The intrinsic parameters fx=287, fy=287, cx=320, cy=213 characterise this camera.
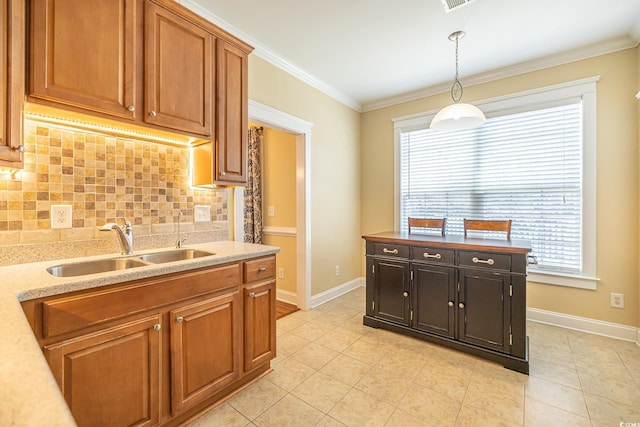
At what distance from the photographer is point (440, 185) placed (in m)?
3.64

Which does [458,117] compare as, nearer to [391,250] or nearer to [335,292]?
[391,250]

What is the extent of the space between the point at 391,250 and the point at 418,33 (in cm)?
193

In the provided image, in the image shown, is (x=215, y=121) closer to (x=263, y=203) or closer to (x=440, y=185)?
(x=263, y=203)

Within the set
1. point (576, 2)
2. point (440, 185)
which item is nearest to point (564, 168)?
point (440, 185)

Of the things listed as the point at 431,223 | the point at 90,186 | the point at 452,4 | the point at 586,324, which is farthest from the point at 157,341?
the point at 586,324

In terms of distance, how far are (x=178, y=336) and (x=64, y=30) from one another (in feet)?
5.22

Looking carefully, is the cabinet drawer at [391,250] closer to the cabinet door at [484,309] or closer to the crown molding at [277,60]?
the cabinet door at [484,309]

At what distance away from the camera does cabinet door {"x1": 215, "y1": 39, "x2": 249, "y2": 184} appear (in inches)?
79.7

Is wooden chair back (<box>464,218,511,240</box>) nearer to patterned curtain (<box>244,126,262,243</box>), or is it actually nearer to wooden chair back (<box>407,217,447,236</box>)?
wooden chair back (<box>407,217,447,236</box>)

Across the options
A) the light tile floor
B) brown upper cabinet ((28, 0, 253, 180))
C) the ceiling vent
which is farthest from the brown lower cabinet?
the ceiling vent

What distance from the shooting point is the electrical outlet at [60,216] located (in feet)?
5.18

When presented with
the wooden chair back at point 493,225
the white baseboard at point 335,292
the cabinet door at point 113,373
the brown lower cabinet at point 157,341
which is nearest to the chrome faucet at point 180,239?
the brown lower cabinet at point 157,341

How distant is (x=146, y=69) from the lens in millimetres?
1638

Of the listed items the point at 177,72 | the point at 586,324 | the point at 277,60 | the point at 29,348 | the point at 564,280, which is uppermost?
the point at 277,60
